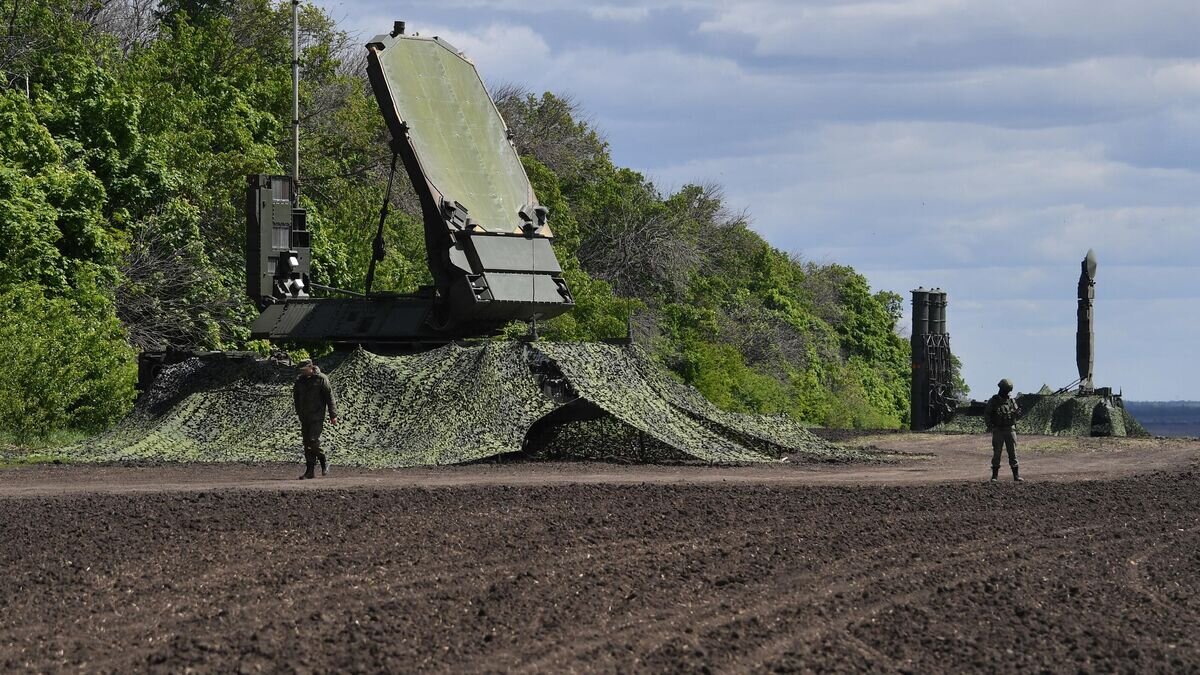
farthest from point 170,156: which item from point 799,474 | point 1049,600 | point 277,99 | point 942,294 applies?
point 1049,600

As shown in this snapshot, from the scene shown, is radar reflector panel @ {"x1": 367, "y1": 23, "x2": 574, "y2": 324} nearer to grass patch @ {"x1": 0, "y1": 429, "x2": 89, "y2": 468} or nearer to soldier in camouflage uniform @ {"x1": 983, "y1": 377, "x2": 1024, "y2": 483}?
grass patch @ {"x1": 0, "y1": 429, "x2": 89, "y2": 468}

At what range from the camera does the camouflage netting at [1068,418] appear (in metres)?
36.5

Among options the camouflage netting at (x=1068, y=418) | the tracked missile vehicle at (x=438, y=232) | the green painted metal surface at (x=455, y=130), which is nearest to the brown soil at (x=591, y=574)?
the tracked missile vehicle at (x=438, y=232)

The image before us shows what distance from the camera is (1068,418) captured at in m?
37.1

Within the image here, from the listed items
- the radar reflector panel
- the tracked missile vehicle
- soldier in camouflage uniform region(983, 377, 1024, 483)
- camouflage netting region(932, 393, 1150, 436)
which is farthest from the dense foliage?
soldier in camouflage uniform region(983, 377, 1024, 483)

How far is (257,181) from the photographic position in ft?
89.6

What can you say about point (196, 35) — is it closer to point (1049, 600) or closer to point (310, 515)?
point (310, 515)

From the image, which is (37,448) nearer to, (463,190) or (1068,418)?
(463,190)

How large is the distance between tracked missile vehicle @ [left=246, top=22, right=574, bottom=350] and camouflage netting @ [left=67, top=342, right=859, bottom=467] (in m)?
0.76

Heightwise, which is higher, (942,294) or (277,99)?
(277,99)

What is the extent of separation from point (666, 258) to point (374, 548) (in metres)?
43.2

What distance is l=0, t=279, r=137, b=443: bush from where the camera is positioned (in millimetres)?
28359

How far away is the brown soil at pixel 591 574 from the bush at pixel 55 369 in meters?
7.83

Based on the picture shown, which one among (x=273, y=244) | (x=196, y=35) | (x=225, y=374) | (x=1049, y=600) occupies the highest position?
(x=196, y=35)
